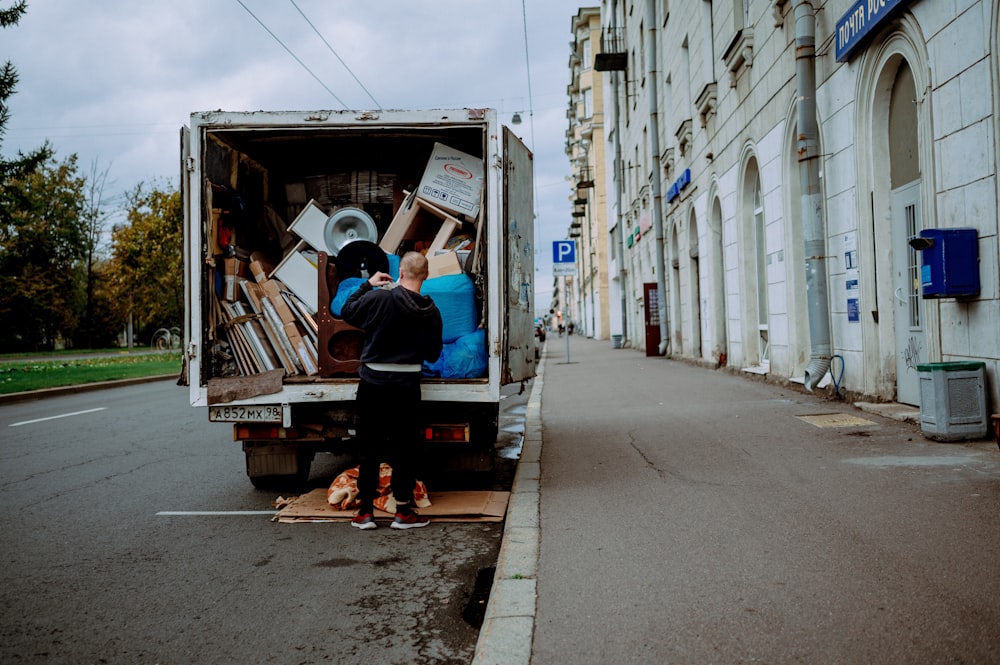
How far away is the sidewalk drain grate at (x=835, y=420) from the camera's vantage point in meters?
8.05

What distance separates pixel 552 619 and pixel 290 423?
3092mm

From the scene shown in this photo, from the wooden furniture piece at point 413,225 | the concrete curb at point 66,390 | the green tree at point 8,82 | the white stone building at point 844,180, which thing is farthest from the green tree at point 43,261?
the wooden furniture piece at point 413,225

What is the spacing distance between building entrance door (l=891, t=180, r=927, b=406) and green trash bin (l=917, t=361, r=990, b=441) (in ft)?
5.07

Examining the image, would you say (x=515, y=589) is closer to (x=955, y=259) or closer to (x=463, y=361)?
(x=463, y=361)

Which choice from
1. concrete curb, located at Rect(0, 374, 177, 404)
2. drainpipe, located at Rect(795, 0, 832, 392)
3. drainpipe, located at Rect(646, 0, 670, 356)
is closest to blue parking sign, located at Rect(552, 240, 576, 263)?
drainpipe, located at Rect(646, 0, 670, 356)

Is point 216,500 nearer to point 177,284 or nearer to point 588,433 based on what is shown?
point 588,433

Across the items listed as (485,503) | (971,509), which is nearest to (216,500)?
(485,503)

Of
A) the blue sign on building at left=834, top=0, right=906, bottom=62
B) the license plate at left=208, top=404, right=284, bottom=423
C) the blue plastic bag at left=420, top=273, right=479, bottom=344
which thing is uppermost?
the blue sign on building at left=834, top=0, right=906, bottom=62

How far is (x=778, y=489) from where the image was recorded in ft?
18.2

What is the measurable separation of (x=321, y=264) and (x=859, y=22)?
21.0 ft

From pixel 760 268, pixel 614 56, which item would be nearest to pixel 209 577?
pixel 760 268

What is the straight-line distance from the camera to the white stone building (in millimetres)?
6887

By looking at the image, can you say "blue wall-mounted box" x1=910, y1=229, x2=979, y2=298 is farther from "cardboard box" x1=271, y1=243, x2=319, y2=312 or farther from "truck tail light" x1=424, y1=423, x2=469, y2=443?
"cardboard box" x1=271, y1=243, x2=319, y2=312

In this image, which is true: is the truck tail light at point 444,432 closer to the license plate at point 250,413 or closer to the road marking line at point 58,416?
the license plate at point 250,413
